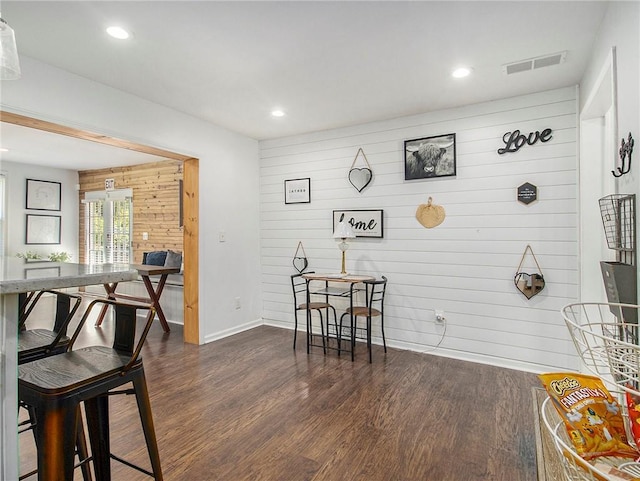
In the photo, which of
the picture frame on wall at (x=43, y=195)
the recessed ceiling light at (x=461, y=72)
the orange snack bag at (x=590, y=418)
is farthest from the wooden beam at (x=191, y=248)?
the picture frame on wall at (x=43, y=195)

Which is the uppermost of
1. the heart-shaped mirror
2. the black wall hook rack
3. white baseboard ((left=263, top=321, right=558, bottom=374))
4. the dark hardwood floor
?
the black wall hook rack

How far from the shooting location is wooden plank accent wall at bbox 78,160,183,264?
5879 millimetres

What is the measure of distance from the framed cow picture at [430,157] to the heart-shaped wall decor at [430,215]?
12.1 inches

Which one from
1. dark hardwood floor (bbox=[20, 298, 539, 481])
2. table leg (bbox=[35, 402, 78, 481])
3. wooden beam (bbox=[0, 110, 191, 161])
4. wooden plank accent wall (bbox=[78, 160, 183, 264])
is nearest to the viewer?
table leg (bbox=[35, 402, 78, 481])

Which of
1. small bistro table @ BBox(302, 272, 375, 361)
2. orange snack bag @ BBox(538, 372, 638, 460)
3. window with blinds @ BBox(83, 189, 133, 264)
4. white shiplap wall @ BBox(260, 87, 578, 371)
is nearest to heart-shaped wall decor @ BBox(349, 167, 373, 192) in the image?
white shiplap wall @ BBox(260, 87, 578, 371)

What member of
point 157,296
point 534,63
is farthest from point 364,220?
point 157,296

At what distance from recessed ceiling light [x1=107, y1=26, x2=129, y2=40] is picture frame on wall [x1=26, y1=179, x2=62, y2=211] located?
19.9 feet

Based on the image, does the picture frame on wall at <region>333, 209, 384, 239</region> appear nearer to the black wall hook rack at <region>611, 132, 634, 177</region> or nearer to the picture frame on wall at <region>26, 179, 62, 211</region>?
the black wall hook rack at <region>611, 132, 634, 177</region>

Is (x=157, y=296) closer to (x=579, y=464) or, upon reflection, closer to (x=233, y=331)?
(x=233, y=331)

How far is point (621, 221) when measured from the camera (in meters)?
1.68

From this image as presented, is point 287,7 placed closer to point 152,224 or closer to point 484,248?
point 484,248

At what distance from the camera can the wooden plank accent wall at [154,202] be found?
588 cm

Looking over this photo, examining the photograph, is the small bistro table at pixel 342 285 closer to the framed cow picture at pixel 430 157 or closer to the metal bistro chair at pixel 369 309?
the metal bistro chair at pixel 369 309

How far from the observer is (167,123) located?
3.62 m
